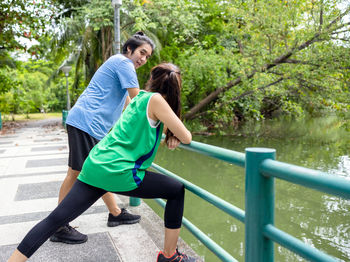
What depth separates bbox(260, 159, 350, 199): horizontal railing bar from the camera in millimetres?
1209

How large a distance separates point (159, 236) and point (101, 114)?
1188mm

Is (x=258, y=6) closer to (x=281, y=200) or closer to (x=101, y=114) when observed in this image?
(x=281, y=200)

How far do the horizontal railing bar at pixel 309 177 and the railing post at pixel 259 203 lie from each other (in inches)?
1.7

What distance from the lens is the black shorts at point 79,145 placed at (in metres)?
2.88

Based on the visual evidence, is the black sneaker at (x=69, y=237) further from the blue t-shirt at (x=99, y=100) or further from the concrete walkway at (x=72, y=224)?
the blue t-shirt at (x=99, y=100)

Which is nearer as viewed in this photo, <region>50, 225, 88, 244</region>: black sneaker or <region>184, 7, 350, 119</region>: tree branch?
<region>50, 225, 88, 244</region>: black sneaker

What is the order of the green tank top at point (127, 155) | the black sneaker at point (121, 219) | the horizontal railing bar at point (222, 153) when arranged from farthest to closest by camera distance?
the black sneaker at point (121, 219), the green tank top at point (127, 155), the horizontal railing bar at point (222, 153)

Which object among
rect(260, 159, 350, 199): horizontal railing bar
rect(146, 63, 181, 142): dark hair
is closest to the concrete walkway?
rect(146, 63, 181, 142): dark hair

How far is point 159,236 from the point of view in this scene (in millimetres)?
3053

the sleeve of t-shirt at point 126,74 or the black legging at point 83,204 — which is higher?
the sleeve of t-shirt at point 126,74

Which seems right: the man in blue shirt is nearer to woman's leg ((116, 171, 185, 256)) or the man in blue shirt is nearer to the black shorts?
the black shorts

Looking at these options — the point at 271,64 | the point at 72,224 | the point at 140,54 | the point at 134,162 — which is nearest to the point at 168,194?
the point at 134,162

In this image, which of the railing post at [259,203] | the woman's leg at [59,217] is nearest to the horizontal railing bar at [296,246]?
the railing post at [259,203]

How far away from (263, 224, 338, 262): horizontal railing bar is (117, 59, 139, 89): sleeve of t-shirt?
161 cm
